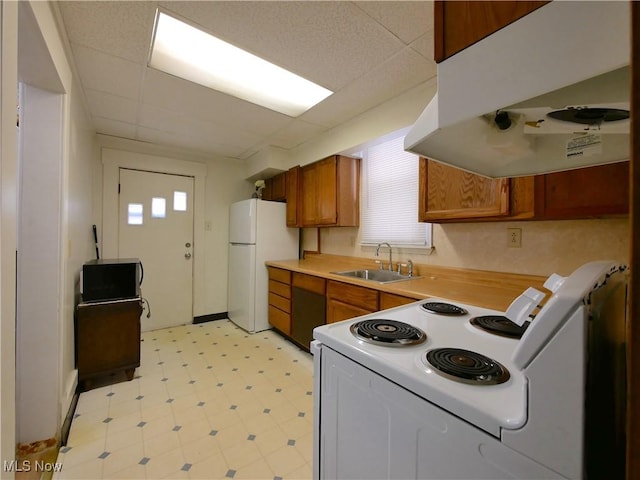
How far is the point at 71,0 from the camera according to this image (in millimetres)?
1304

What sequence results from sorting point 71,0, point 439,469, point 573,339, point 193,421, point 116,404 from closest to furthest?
1. point 573,339
2. point 439,469
3. point 71,0
4. point 193,421
5. point 116,404

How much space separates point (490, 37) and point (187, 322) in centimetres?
406

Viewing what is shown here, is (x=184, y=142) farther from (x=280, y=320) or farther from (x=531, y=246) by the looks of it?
(x=531, y=246)

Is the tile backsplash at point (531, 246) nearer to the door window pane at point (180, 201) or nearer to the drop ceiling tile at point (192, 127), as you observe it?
the drop ceiling tile at point (192, 127)

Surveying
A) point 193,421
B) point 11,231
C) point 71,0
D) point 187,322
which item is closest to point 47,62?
point 71,0

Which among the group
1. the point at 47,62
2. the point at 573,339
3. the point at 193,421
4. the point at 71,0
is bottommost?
the point at 193,421

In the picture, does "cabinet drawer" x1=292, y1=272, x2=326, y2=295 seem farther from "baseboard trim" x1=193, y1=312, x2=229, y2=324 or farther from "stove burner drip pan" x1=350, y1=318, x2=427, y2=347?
"baseboard trim" x1=193, y1=312, x2=229, y2=324

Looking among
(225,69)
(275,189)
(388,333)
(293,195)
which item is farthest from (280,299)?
(388,333)

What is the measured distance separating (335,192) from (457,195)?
1.35 metres

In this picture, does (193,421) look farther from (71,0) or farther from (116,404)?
(71,0)

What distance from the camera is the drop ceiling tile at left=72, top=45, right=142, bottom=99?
1.72m

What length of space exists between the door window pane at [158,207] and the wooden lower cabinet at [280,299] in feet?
5.06

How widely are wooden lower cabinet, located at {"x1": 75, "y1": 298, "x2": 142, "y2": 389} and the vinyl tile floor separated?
0.51 ft

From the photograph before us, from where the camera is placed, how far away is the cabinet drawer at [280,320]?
301 cm
